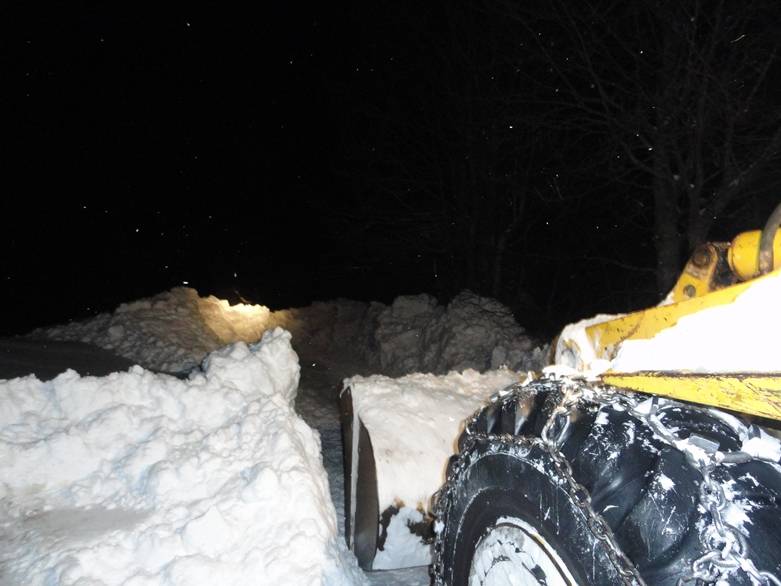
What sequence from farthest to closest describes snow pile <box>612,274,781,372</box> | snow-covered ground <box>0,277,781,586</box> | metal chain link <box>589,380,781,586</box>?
snow-covered ground <box>0,277,781,586</box>, snow pile <box>612,274,781,372</box>, metal chain link <box>589,380,781,586</box>

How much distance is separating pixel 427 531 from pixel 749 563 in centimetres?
214

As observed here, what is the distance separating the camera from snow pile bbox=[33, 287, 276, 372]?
8.75 metres

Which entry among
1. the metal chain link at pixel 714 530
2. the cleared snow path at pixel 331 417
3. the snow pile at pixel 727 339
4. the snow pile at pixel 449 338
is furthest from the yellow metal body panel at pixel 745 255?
the snow pile at pixel 449 338

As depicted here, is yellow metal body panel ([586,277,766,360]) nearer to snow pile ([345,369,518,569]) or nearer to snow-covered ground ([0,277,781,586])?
snow-covered ground ([0,277,781,586])

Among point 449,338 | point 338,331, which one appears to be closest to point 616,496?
point 449,338

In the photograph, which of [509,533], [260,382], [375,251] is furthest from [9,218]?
[509,533]

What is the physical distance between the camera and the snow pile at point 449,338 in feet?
34.1

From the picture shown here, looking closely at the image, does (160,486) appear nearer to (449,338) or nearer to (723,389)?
(723,389)

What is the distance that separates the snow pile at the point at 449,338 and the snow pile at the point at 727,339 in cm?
756

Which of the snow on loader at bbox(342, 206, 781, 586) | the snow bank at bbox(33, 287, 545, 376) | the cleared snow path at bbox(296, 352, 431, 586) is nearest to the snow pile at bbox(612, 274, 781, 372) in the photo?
the snow on loader at bbox(342, 206, 781, 586)

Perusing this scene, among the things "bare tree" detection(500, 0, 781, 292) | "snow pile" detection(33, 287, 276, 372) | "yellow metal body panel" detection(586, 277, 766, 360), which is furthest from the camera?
"snow pile" detection(33, 287, 276, 372)

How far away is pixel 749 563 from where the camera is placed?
1.22 meters

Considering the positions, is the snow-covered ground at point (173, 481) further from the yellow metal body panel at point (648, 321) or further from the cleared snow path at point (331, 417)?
the yellow metal body panel at point (648, 321)

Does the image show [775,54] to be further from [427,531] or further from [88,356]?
[88,356]
